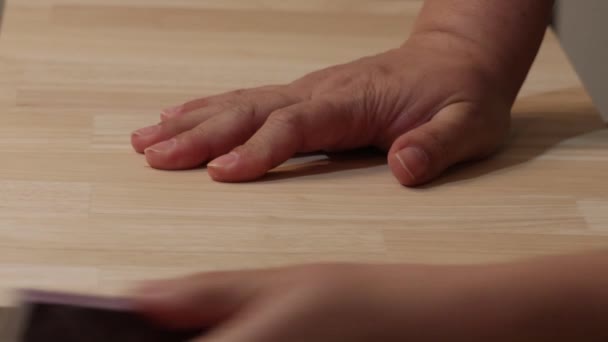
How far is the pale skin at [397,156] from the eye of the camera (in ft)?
1.38

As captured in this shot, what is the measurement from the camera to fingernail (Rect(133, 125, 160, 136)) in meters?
0.77

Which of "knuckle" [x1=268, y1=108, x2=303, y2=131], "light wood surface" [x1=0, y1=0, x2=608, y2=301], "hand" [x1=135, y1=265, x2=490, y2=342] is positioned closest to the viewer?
"hand" [x1=135, y1=265, x2=490, y2=342]

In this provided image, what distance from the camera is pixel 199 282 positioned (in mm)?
426

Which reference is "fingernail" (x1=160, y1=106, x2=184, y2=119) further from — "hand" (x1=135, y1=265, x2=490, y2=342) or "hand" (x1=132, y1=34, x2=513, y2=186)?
"hand" (x1=135, y1=265, x2=490, y2=342)

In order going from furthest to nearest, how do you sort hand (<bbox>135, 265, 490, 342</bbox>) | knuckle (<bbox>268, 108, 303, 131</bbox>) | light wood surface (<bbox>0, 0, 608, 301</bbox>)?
1. knuckle (<bbox>268, 108, 303, 131</bbox>)
2. light wood surface (<bbox>0, 0, 608, 301</bbox>)
3. hand (<bbox>135, 265, 490, 342</bbox>)

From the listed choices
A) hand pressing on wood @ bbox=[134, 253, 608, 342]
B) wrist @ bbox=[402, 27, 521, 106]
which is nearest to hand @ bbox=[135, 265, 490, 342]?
hand pressing on wood @ bbox=[134, 253, 608, 342]

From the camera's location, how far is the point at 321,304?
1.36 ft

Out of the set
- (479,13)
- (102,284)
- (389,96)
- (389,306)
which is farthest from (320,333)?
(479,13)

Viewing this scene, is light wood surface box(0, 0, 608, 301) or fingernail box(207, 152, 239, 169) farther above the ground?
fingernail box(207, 152, 239, 169)

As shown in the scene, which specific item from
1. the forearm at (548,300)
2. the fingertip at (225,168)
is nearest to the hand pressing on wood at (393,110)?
the fingertip at (225,168)

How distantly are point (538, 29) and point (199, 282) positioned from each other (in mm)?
579

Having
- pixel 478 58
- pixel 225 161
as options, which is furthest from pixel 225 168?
pixel 478 58

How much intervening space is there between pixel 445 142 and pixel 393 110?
6cm

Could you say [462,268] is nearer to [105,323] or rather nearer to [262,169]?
[105,323]
